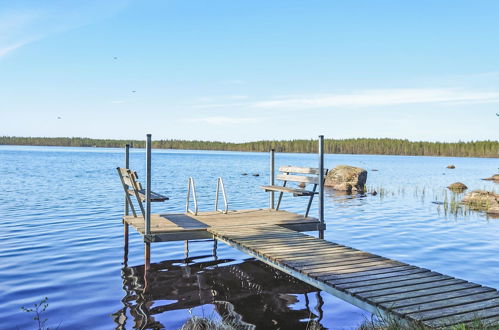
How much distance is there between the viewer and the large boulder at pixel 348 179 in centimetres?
3003

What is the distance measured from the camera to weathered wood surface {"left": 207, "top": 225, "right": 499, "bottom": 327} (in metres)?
4.82

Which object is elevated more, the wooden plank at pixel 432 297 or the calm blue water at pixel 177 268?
the wooden plank at pixel 432 297

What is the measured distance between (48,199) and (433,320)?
71.2 feet

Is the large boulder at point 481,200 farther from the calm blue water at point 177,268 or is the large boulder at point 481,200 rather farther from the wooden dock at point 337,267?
the wooden dock at point 337,267

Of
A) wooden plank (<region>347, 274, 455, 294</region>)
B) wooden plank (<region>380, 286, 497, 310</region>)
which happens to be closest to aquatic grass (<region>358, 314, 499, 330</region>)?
wooden plank (<region>380, 286, 497, 310</region>)

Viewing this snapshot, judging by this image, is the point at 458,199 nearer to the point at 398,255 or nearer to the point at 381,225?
the point at 381,225

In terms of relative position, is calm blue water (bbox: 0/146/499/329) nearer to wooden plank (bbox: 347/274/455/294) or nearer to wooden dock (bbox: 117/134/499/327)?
wooden dock (bbox: 117/134/499/327)

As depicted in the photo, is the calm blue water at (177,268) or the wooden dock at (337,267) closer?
the wooden dock at (337,267)

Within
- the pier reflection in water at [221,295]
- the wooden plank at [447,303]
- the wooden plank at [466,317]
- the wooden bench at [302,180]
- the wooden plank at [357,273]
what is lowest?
the pier reflection in water at [221,295]

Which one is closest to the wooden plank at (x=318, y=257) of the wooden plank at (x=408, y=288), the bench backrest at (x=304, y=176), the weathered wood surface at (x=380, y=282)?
the weathered wood surface at (x=380, y=282)

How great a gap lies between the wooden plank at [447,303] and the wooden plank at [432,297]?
0.06 m

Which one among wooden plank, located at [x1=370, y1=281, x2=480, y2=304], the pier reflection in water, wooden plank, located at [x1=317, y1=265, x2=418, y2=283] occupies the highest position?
wooden plank, located at [x1=370, y1=281, x2=480, y2=304]

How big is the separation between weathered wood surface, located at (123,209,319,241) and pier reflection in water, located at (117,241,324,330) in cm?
99

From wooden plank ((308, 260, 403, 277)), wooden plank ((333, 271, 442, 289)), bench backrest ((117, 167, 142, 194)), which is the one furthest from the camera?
bench backrest ((117, 167, 142, 194))
